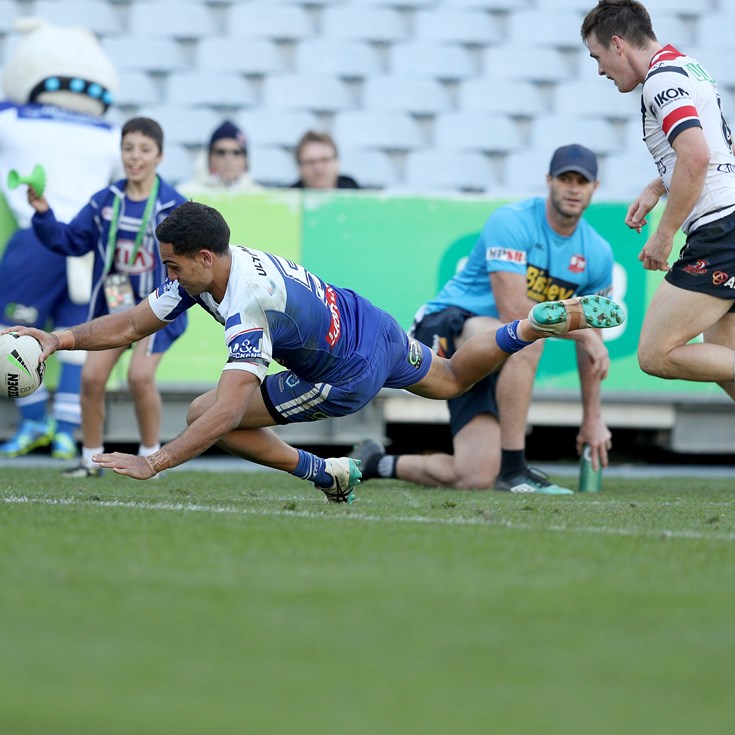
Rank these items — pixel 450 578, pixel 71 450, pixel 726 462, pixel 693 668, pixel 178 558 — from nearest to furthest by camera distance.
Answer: pixel 693 668 < pixel 450 578 < pixel 178 558 < pixel 71 450 < pixel 726 462

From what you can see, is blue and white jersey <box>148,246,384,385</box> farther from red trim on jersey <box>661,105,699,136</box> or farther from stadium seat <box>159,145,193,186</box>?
stadium seat <box>159,145,193,186</box>

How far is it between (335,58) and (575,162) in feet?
17.2

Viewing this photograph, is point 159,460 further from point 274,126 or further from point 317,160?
point 274,126

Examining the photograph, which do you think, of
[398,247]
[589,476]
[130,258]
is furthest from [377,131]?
[589,476]

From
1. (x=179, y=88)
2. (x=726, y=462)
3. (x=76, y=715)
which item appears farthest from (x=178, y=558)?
(x=179, y=88)

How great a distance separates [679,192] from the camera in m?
5.34

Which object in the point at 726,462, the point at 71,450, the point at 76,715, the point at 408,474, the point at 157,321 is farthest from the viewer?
the point at 726,462

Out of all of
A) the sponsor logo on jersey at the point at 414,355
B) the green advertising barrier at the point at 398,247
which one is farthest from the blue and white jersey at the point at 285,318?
the green advertising barrier at the point at 398,247

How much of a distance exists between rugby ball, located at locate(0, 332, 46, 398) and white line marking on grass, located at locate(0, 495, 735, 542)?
0.44 metres

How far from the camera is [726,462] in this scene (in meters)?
9.69

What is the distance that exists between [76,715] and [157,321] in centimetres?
308

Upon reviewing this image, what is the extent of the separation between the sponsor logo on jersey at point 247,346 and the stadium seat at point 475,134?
664 cm

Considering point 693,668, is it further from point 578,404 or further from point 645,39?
point 578,404

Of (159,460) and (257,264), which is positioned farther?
(257,264)
